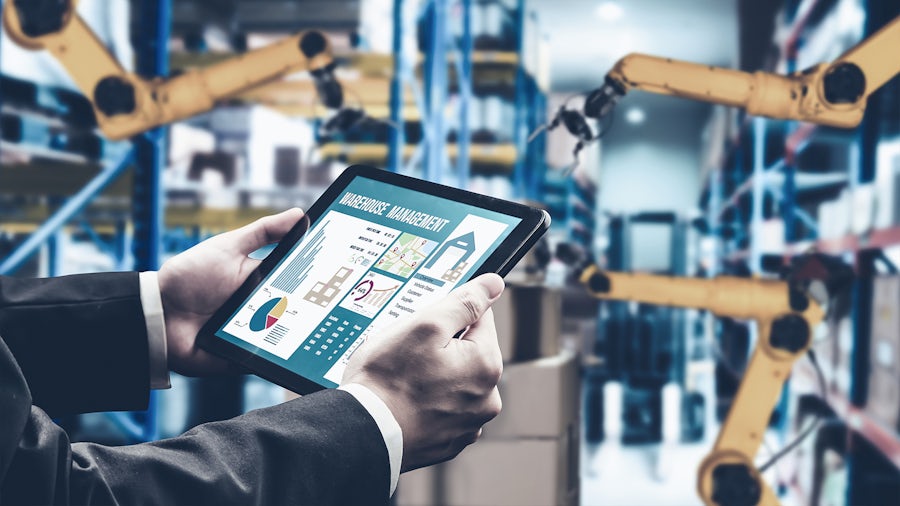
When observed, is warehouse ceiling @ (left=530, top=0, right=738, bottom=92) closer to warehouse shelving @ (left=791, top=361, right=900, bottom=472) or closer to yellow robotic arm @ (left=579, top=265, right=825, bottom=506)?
warehouse shelving @ (left=791, top=361, right=900, bottom=472)

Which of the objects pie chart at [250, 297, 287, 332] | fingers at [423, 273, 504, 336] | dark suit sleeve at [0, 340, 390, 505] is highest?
fingers at [423, 273, 504, 336]

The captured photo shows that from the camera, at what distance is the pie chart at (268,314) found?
0.98 meters

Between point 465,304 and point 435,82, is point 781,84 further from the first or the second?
point 435,82

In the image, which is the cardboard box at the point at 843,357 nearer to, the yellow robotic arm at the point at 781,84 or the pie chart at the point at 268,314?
the yellow robotic arm at the point at 781,84

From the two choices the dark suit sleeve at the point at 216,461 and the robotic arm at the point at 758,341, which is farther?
the robotic arm at the point at 758,341

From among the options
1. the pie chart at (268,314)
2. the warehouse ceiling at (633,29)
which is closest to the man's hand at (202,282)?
the pie chart at (268,314)

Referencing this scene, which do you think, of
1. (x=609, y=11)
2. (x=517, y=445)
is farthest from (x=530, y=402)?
(x=609, y=11)

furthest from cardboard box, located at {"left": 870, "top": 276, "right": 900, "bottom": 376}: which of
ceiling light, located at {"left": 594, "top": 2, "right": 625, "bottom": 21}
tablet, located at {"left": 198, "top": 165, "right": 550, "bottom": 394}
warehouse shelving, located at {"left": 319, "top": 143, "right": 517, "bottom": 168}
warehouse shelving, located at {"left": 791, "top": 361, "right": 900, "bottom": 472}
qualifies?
ceiling light, located at {"left": 594, "top": 2, "right": 625, "bottom": 21}

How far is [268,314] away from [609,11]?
5.97 m

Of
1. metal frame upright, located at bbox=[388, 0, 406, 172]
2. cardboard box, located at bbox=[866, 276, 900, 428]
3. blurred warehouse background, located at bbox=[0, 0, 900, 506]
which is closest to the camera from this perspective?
blurred warehouse background, located at bbox=[0, 0, 900, 506]

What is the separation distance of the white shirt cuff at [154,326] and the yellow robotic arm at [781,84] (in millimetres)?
962

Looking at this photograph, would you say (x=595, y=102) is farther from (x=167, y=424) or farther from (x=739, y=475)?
(x=167, y=424)

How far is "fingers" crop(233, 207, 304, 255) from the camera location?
1.09m

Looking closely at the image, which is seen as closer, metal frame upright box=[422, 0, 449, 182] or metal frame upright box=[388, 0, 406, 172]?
metal frame upright box=[388, 0, 406, 172]
